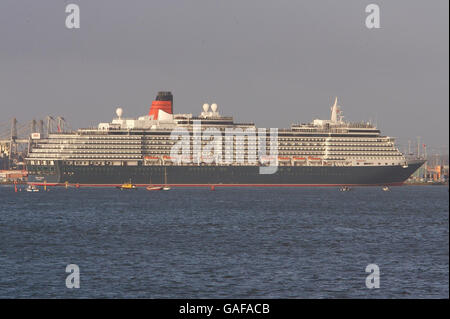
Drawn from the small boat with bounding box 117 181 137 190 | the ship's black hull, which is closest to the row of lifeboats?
the small boat with bounding box 117 181 137 190

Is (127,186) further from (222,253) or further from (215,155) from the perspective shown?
(222,253)

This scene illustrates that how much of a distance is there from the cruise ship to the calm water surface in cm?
6257

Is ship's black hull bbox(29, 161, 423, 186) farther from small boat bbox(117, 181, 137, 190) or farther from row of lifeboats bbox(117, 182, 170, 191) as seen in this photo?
small boat bbox(117, 181, 137, 190)

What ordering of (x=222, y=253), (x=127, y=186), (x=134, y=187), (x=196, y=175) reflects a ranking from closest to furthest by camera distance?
(x=222, y=253) → (x=127, y=186) → (x=134, y=187) → (x=196, y=175)

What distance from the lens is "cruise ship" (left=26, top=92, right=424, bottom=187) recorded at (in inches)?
5384


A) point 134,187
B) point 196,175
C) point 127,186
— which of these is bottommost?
point 134,187

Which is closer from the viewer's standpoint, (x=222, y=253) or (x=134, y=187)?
(x=222, y=253)

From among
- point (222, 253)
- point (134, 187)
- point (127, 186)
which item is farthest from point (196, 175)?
point (222, 253)

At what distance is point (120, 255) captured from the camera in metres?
41.5

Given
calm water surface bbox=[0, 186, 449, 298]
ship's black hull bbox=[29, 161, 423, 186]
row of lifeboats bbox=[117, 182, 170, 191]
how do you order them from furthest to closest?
1. ship's black hull bbox=[29, 161, 423, 186]
2. row of lifeboats bbox=[117, 182, 170, 191]
3. calm water surface bbox=[0, 186, 449, 298]

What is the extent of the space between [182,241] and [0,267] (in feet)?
43.0

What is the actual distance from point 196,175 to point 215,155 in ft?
16.8

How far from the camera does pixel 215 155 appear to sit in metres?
139
